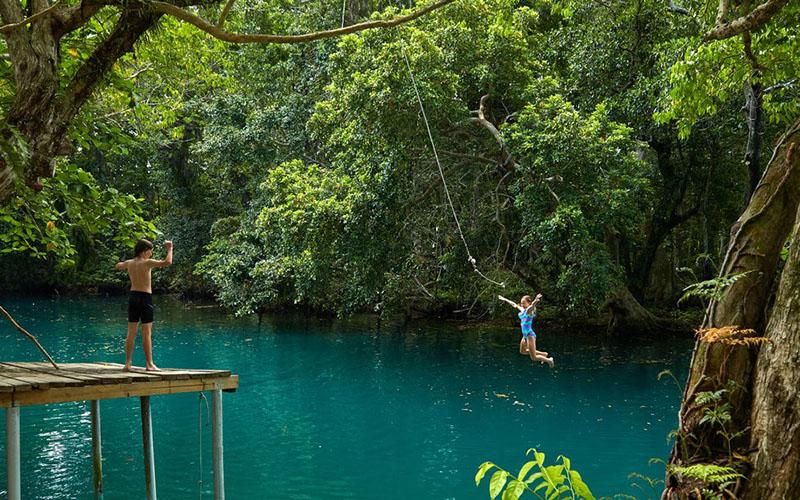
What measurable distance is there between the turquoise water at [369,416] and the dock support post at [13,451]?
3.01 metres

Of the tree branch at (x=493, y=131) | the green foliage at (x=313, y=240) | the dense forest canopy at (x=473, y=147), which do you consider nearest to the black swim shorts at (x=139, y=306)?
the dense forest canopy at (x=473, y=147)

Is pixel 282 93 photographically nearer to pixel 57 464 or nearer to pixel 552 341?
pixel 552 341

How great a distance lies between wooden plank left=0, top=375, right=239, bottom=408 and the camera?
23.0 ft

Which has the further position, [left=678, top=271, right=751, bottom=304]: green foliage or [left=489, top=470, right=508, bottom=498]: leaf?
[left=678, top=271, right=751, bottom=304]: green foliage

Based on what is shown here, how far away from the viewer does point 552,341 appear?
24.1 meters

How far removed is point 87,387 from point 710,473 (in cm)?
591

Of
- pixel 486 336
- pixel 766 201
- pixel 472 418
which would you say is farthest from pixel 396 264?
pixel 766 201

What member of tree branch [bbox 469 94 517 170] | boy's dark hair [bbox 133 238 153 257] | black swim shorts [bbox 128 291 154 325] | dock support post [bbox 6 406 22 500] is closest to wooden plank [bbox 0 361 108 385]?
dock support post [bbox 6 406 22 500]

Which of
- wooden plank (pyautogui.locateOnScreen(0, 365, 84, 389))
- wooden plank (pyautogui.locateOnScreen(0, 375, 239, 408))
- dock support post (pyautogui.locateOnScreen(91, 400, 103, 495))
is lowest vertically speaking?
dock support post (pyautogui.locateOnScreen(91, 400, 103, 495))

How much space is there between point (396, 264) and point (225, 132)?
35.7 ft

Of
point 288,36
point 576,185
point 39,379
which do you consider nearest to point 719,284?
point 288,36

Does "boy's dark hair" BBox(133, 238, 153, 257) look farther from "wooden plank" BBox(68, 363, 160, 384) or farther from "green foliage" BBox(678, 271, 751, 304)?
"green foliage" BBox(678, 271, 751, 304)

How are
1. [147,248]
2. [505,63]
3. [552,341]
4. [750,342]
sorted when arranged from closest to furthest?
[750,342], [147,248], [505,63], [552,341]

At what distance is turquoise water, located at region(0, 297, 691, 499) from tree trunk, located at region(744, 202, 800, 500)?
6.64 meters
